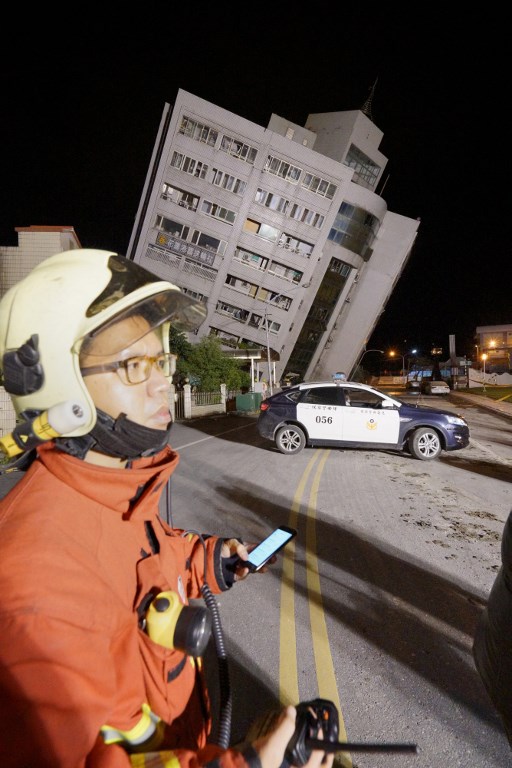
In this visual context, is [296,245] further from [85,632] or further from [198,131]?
[85,632]

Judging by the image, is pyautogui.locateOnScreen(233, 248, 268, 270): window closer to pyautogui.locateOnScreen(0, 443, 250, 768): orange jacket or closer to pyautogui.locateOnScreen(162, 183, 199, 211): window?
pyautogui.locateOnScreen(162, 183, 199, 211): window

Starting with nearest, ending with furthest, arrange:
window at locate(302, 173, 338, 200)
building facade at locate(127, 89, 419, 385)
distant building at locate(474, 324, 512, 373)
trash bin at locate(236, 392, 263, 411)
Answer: trash bin at locate(236, 392, 263, 411) → building facade at locate(127, 89, 419, 385) → window at locate(302, 173, 338, 200) → distant building at locate(474, 324, 512, 373)

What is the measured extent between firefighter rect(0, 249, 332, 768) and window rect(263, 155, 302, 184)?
4258cm

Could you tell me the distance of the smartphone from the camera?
74.3 inches

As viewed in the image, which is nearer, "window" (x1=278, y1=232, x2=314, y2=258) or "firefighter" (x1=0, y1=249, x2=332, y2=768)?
"firefighter" (x1=0, y1=249, x2=332, y2=768)

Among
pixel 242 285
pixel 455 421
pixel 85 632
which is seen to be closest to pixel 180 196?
pixel 242 285

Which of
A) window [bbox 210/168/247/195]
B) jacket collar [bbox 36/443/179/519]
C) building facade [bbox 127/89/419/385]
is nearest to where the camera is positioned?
jacket collar [bbox 36/443/179/519]

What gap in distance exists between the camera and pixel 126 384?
56.1 inches

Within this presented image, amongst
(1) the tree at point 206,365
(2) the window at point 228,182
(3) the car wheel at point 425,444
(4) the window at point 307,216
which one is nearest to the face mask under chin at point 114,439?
(3) the car wheel at point 425,444

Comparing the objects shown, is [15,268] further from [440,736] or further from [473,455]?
[440,736]

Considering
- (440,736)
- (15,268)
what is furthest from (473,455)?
(15,268)

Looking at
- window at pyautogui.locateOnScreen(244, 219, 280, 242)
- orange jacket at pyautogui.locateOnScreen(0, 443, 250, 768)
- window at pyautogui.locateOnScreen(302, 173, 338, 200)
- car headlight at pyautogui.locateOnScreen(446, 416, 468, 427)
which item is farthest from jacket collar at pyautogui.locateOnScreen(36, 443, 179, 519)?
window at pyautogui.locateOnScreen(302, 173, 338, 200)

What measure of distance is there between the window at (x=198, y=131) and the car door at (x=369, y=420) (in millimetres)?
37040

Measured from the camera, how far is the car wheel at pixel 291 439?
9562 mm
